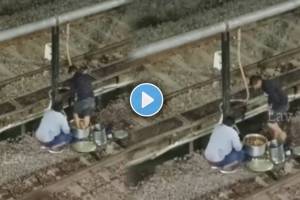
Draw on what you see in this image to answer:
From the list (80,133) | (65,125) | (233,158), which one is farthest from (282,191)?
(65,125)

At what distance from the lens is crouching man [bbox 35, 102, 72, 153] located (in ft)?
27.9

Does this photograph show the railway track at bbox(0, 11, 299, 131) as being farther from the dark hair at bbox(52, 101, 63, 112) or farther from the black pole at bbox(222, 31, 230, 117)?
the black pole at bbox(222, 31, 230, 117)

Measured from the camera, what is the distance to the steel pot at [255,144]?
8688mm

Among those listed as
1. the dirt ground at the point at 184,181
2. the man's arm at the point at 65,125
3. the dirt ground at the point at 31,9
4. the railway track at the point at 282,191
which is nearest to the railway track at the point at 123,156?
the dirt ground at the point at 184,181

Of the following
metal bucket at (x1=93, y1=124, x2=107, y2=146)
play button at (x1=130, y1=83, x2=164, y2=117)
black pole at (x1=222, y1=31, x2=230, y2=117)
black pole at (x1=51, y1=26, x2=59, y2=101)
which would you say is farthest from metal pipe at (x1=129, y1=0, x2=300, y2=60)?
metal bucket at (x1=93, y1=124, x2=107, y2=146)

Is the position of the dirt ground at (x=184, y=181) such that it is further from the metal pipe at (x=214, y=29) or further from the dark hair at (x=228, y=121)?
the metal pipe at (x=214, y=29)

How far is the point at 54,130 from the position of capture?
8625mm

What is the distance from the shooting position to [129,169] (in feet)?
28.8

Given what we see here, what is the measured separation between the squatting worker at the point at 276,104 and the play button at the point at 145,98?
1268mm

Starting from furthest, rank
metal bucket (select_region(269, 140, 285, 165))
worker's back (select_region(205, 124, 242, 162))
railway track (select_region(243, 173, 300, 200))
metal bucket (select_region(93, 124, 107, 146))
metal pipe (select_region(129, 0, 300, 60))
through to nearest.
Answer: metal bucket (select_region(93, 124, 107, 146)) → metal bucket (select_region(269, 140, 285, 165)) → railway track (select_region(243, 173, 300, 200)) → worker's back (select_region(205, 124, 242, 162)) → metal pipe (select_region(129, 0, 300, 60))

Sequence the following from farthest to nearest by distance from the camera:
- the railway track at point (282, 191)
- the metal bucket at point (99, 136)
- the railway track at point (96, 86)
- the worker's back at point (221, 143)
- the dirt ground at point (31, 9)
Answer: the dirt ground at point (31, 9)
the railway track at point (96, 86)
the metal bucket at point (99, 136)
the railway track at point (282, 191)
the worker's back at point (221, 143)

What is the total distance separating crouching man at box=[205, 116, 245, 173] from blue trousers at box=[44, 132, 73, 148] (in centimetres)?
170

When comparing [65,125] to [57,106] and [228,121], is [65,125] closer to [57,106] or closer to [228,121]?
[57,106]

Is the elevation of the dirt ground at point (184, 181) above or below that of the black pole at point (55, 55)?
below
